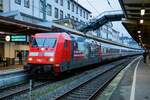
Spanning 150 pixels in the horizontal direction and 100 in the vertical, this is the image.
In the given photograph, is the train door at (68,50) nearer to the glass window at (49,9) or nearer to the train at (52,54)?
the train at (52,54)

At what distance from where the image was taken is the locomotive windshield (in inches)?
796

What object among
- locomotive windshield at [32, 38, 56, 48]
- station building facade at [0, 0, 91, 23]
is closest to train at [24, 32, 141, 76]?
locomotive windshield at [32, 38, 56, 48]

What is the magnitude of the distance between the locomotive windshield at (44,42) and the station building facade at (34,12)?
9.79 meters

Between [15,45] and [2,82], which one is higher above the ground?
[15,45]

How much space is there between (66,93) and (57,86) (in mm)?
3093

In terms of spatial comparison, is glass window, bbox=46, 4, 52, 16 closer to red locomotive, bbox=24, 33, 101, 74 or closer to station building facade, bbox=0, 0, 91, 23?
station building facade, bbox=0, 0, 91, 23

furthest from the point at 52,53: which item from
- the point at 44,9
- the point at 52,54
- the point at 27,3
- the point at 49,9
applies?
the point at 49,9

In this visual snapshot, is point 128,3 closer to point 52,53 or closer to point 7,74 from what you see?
point 52,53

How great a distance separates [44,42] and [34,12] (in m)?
24.3

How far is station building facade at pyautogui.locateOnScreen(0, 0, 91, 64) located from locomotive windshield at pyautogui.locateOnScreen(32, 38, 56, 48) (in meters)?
9.79

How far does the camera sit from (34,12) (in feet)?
145

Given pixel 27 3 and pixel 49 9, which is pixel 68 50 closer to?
pixel 27 3

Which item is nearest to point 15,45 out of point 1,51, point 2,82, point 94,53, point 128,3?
point 1,51

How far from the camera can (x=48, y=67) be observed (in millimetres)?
19359
